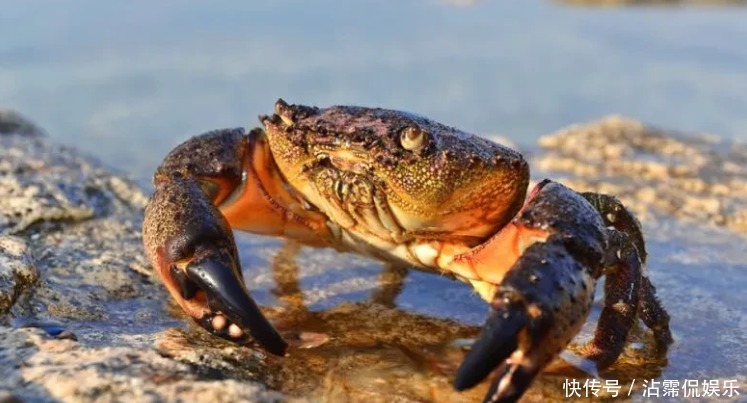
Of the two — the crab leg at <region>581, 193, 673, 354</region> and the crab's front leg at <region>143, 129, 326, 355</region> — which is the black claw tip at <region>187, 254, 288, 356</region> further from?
the crab leg at <region>581, 193, 673, 354</region>

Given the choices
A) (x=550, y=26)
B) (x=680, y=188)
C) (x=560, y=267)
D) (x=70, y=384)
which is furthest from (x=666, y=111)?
(x=70, y=384)

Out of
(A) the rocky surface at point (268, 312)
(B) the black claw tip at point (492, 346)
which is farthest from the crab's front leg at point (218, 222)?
(B) the black claw tip at point (492, 346)

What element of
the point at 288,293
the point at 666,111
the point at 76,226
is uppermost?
the point at 76,226

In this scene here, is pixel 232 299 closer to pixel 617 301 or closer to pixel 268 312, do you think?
pixel 268 312

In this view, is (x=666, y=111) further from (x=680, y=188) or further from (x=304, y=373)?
(x=304, y=373)

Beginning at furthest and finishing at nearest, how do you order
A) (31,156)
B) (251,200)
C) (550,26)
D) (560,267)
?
(550,26)
(31,156)
(251,200)
(560,267)

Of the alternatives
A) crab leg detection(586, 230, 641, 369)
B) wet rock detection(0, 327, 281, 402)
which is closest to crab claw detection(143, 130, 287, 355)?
wet rock detection(0, 327, 281, 402)

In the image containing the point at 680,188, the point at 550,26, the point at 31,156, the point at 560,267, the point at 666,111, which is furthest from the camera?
the point at 550,26

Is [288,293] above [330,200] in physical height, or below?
below
